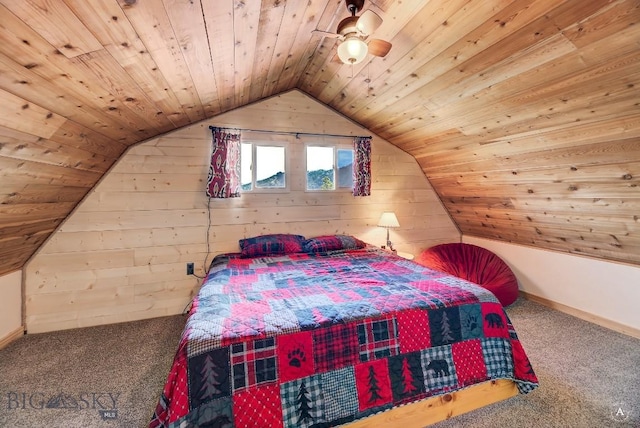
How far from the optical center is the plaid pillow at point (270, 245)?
3.04 metres

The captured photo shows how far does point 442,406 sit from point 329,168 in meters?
2.72

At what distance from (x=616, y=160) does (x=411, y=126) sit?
1702mm

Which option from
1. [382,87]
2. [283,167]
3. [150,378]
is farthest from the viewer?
[283,167]

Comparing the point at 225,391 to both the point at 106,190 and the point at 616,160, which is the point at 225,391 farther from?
the point at 616,160

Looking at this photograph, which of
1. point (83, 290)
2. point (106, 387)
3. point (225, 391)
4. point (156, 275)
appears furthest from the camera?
point (156, 275)

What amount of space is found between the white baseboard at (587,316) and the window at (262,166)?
3189 mm

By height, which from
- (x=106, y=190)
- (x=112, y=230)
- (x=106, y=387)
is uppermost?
(x=106, y=190)

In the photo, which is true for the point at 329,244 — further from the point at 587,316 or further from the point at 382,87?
the point at 587,316

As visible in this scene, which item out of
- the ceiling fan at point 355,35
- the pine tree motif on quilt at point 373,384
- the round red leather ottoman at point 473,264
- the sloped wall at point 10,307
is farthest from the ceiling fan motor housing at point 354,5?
the sloped wall at point 10,307

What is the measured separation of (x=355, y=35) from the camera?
1.75 meters

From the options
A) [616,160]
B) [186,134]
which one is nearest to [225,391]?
[186,134]

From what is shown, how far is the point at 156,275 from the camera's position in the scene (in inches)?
120

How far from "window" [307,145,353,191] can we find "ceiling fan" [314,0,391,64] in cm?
187

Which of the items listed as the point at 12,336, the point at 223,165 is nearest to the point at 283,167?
the point at 223,165
